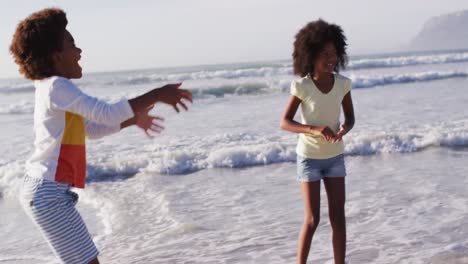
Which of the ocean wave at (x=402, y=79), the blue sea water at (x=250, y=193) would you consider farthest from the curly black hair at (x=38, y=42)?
the ocean wave at (x=402, y=79)

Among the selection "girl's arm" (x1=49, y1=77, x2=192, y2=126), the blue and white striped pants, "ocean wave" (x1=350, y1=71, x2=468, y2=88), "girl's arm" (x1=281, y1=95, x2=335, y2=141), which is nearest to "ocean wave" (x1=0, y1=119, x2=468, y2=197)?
"girl's arm" (x1=281, y1=95, x2=335, y2=141)

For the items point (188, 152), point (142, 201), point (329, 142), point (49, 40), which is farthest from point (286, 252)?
point (188, 152)

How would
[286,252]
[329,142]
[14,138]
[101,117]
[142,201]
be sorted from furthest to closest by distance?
[14,138]
[142,201]
[286,252]
[329,142]
[101,117]

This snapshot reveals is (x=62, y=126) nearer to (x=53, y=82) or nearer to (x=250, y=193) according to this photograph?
(x=53, y=82)

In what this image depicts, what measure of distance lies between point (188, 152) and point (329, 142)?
235 inches

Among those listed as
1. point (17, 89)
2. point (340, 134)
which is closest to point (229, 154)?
point (340, 134)

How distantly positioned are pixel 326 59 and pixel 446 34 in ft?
488

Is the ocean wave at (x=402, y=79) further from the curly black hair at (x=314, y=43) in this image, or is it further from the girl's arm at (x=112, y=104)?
the girl's arm at (x=112, y=104)

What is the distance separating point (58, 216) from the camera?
2701mm

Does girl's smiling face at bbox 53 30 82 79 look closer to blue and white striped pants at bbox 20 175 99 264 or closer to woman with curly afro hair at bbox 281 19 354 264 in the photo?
blue and white striped pants at bbox 20 175 99 264

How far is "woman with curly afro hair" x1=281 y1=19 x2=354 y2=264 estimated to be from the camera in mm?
3836

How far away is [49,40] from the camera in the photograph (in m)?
2.63

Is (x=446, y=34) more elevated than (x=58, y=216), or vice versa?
(x=446, y=34)

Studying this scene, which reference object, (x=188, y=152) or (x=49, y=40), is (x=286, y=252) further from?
(x=188, y=152)
